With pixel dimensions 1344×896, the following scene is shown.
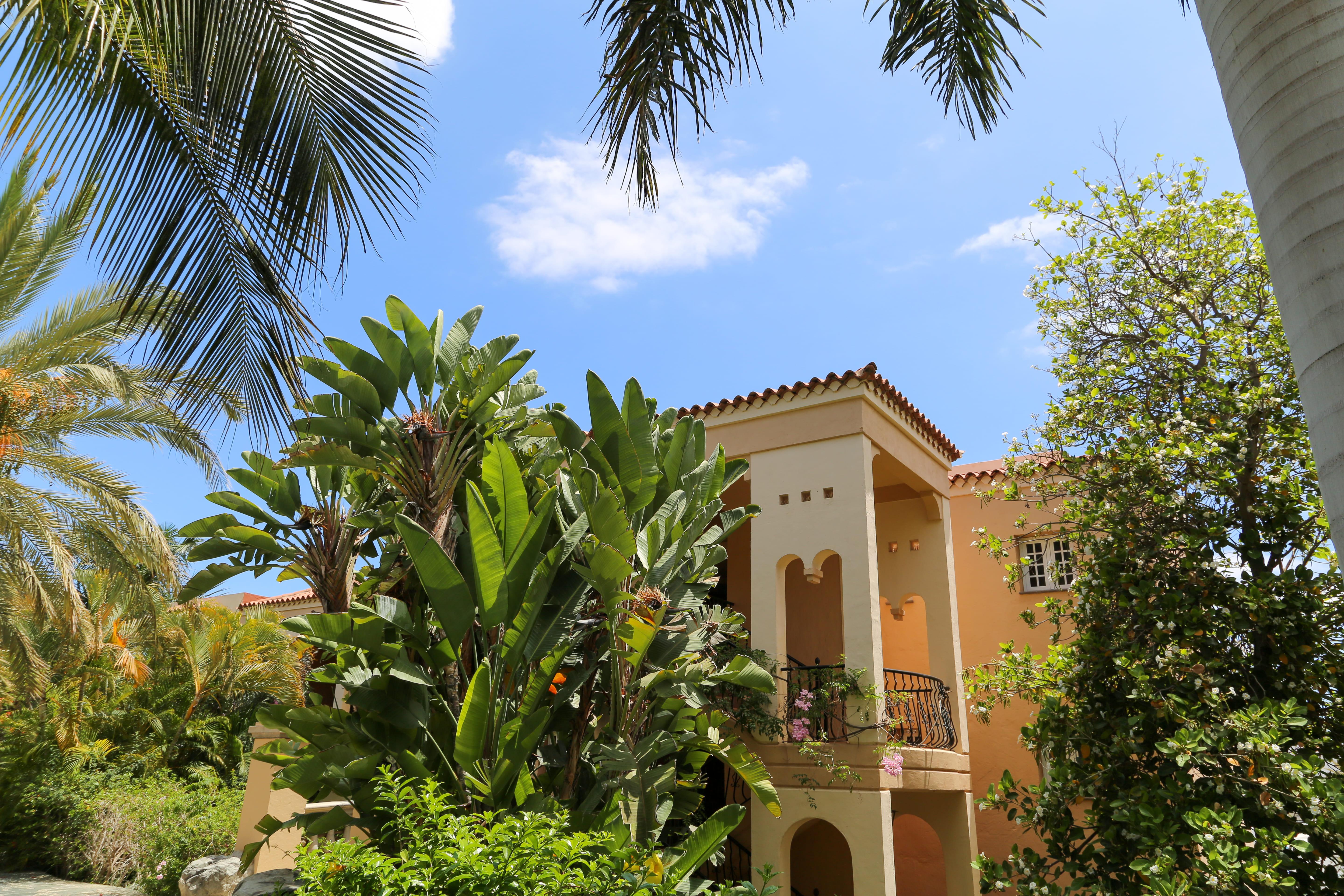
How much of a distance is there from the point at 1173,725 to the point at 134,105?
272 inches

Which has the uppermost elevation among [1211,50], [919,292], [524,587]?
[919,292]

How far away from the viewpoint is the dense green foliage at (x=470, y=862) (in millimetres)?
3670

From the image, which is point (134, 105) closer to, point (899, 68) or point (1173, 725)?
point (899, 68)

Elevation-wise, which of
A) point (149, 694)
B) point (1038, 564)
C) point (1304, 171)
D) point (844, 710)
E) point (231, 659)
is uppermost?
point (1038, 564)

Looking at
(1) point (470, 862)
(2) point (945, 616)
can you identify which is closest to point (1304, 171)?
(1) point (470, 862)

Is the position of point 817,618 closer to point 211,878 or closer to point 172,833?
point 211,878

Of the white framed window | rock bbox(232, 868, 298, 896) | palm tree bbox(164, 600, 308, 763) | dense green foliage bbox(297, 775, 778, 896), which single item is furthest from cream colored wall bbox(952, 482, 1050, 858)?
palm tree bbox(164, 600, 308, 763)

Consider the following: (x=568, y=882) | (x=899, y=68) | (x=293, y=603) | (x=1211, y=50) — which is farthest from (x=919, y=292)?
(x=293, y=603)

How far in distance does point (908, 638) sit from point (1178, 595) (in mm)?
8634

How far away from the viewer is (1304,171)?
6.80ft

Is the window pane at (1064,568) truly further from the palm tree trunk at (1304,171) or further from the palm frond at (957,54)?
the palm tree trunk at (1304,171)

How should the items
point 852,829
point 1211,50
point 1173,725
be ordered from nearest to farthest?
1. point 1211,50
2. point 1173,725
3. point 852,829

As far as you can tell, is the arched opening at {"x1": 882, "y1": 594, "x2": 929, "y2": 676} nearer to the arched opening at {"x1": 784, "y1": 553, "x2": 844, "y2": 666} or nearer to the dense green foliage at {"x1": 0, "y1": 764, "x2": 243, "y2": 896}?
the arched opening at {"x1": 784, "y1": 553, "x2": 844, "y2": 666}

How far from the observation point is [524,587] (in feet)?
18.6
